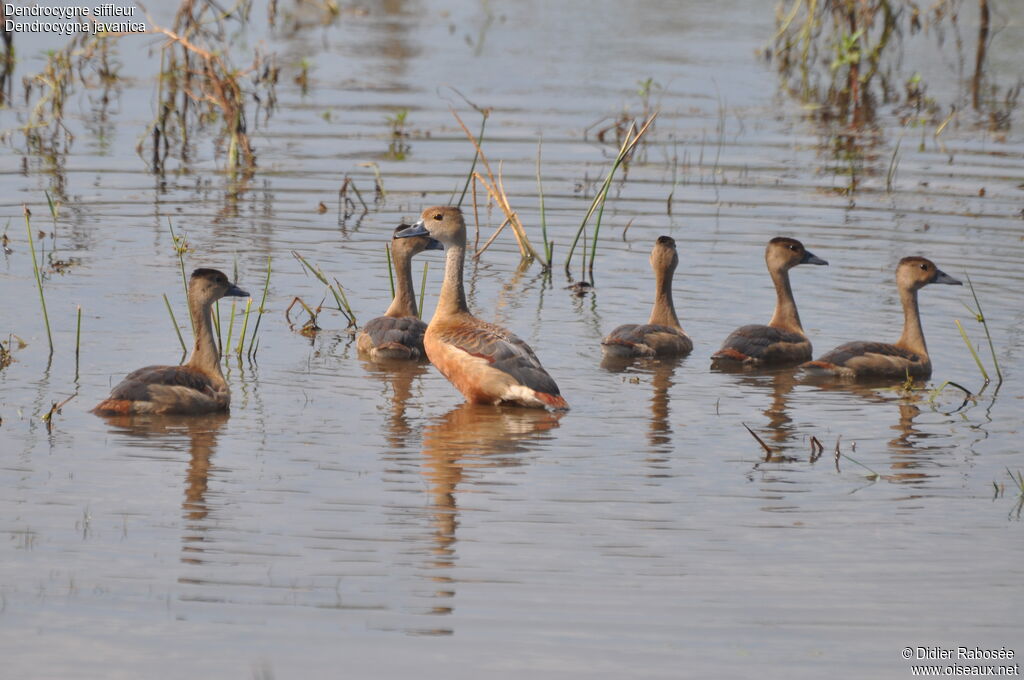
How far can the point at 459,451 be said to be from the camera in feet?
31.8

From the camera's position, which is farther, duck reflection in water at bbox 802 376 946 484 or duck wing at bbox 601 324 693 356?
duck wing at bbox 601 324 693 356

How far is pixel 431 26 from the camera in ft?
105

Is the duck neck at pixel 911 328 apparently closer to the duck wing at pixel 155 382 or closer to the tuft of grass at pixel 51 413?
the duck wing at pixel 155 382

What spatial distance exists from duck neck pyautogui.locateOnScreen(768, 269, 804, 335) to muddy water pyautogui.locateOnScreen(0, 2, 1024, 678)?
0.33 metres

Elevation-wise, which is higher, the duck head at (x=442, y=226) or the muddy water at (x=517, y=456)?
the duck head at (x=442, y=226)

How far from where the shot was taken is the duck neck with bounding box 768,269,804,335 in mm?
12758

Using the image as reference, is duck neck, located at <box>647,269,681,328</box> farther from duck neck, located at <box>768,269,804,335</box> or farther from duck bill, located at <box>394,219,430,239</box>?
duck bill, located at <box>394,219,430,239</box>

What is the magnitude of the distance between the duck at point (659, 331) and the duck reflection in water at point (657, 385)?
0.23ft

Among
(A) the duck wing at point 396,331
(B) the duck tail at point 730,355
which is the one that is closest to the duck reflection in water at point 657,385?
(B) the duck tail at point 730,355

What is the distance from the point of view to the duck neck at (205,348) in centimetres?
1041

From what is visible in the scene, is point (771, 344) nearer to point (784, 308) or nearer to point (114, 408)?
point (784, 308)

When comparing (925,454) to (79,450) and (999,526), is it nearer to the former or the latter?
(999,526)

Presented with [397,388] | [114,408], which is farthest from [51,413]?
[397,388]

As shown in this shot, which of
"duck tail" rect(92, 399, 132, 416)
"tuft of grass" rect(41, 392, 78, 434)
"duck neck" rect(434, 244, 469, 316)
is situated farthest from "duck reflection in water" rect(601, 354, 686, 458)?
"tuft of grass" rect(41, 392, 78, 434)
